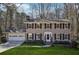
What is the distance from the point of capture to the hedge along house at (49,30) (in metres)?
2.03

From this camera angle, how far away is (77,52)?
203 centimetres

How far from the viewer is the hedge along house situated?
2.03 meters

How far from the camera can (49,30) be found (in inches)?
80.0

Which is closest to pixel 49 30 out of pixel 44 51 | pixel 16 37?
pixel 44 51

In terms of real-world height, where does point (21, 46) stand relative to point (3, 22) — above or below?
below

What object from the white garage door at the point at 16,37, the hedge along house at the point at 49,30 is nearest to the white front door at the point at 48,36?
the hedge along house at the point at 49,30

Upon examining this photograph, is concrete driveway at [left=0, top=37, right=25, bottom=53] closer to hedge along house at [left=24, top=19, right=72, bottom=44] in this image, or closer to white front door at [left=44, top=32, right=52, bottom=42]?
hedge along house at [left=24, top=19, right=72, bottom=44]

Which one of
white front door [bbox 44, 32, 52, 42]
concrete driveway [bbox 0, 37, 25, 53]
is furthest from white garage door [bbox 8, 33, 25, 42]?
white front door [bbox 44, 32, 52, 42]

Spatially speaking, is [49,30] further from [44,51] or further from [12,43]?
[12,43]

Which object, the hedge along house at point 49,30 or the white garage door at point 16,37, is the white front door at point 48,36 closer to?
the hedge along house at point 49,30
